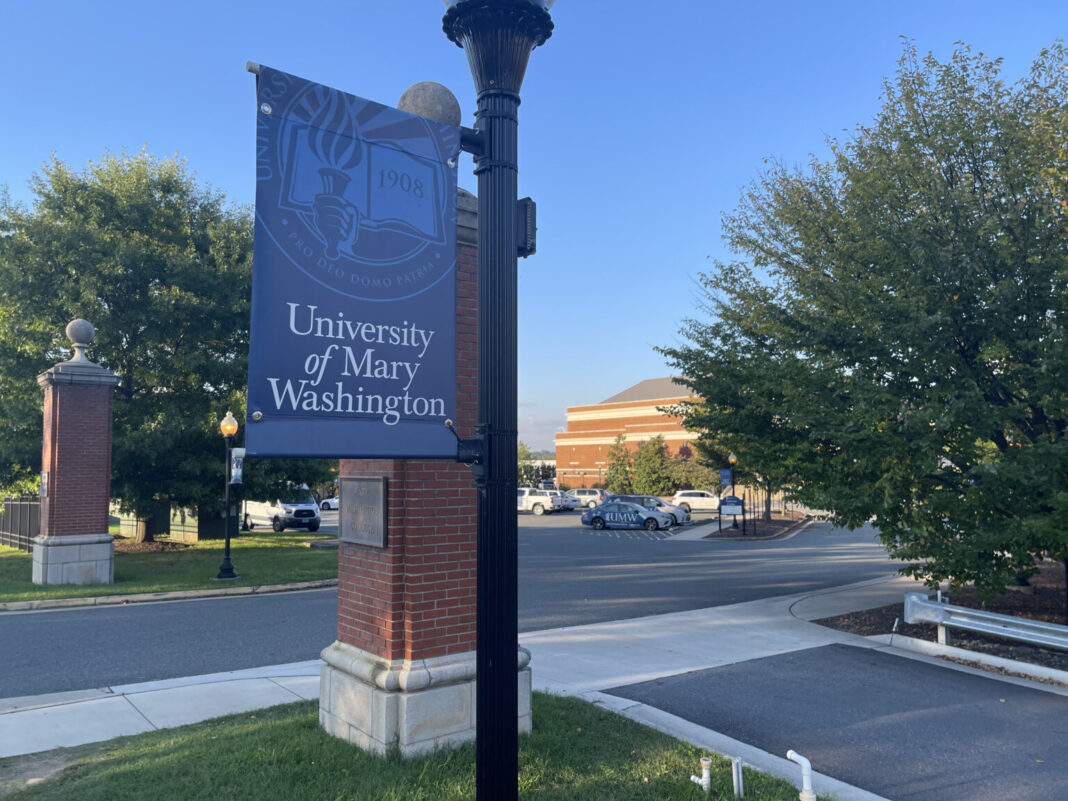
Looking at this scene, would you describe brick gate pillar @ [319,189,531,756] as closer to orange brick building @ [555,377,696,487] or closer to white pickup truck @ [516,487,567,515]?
white pickup truck @ [516,487,567,515]

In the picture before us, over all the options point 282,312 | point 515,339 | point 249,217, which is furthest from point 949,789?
point 249,217

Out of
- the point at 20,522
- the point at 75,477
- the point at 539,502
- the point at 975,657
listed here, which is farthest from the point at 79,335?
the point at 539,502

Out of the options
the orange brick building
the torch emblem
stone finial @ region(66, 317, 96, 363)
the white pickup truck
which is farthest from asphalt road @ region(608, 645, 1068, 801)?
the orange brick building

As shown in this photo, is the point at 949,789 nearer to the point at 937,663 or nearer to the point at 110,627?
the point at 937,663

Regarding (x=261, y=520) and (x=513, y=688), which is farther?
(x=261, y=520)

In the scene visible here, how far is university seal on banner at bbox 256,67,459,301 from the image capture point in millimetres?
3326

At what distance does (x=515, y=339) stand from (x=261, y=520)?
117 ft

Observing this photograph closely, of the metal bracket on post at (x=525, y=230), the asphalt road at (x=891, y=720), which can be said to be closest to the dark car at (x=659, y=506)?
the asphalt road at (x=891, y=720)

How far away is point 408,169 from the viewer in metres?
3.76

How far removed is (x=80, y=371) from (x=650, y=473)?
127 ft

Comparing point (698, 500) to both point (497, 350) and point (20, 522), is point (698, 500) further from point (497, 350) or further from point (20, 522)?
point (497, 350)

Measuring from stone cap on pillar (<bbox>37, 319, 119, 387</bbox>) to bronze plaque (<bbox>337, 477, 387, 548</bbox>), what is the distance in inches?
486

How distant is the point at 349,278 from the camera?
346 cm

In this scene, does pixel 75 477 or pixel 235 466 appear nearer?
pixel 75 477
